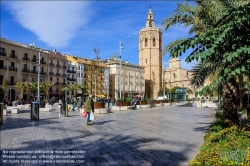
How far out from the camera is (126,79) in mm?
76062

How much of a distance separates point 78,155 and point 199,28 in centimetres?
730

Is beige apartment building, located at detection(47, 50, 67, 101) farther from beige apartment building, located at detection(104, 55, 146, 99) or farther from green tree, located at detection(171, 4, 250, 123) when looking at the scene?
green tree, located at detection(171, 4, 250, 123)

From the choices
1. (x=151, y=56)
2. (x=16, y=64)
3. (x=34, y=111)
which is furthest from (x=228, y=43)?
(x=151, y=56)

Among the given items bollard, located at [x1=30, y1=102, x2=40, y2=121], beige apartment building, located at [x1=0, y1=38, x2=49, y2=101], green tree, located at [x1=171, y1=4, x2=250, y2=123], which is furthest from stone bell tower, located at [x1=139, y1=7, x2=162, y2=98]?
green tree, located at [x1=171, y1=4, x2=250, y2=123]

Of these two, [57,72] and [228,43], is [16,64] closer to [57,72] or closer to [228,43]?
[57,72]

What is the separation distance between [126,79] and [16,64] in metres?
37.0

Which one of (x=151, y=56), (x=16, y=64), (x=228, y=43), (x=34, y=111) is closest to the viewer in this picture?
(x=228, y=43)

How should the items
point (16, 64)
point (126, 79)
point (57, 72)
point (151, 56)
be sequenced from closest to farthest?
point (16, 64), point (57, 72), point (126, 79), point (151, 56)

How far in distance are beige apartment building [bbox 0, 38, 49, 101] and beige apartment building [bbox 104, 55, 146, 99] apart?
25.0 metres

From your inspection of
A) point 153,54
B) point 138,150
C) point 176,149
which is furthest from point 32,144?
point 153,54

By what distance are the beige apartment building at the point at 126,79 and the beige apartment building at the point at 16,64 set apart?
25.0 m

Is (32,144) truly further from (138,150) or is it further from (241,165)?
(241,165)

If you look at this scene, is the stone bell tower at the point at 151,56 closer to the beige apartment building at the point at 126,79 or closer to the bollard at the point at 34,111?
the beige apartment building at the point at 126,79

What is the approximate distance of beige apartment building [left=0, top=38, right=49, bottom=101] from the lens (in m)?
43.7
